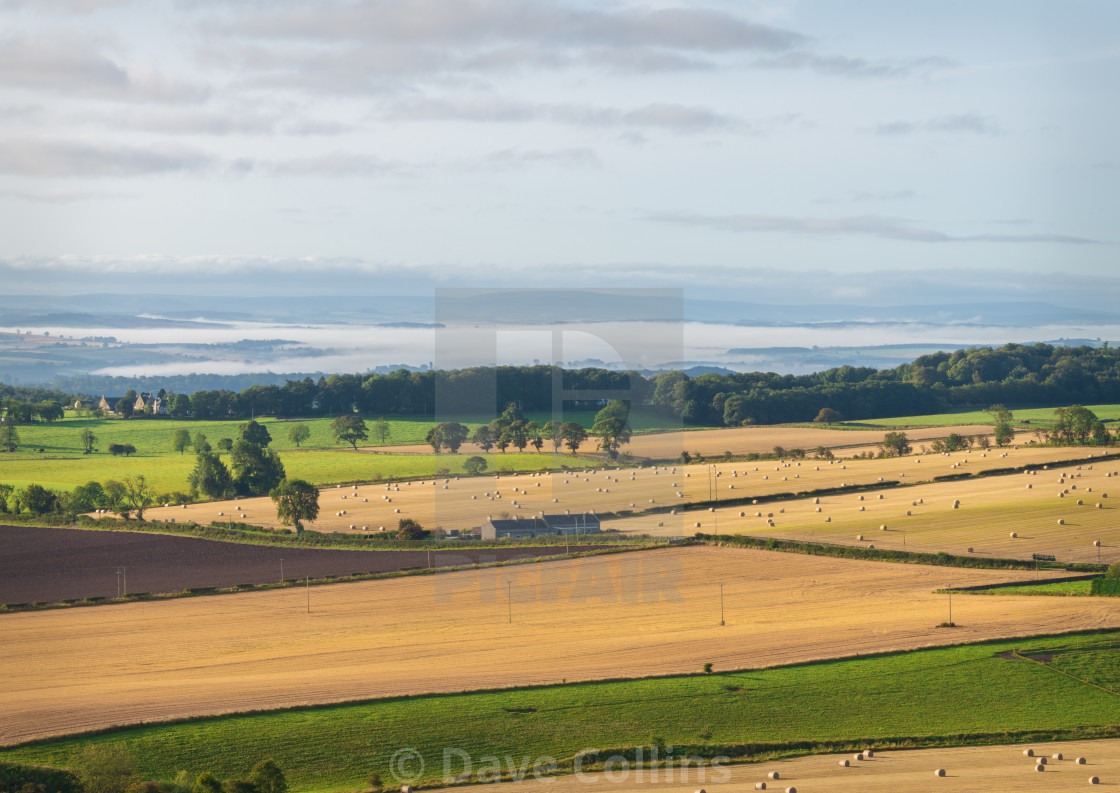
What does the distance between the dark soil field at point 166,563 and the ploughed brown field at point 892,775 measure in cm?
2127

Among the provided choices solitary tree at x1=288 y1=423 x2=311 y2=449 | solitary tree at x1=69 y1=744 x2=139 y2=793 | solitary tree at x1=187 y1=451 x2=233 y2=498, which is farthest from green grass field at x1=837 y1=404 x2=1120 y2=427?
solitary tree at x1=69 y1=744 x2=139 y2=793

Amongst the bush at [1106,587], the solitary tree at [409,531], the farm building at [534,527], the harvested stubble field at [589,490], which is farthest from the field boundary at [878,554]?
the solitary tree at [409,531]

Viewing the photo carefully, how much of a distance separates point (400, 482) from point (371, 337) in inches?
5037

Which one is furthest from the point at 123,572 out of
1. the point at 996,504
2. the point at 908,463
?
the point at 908,463


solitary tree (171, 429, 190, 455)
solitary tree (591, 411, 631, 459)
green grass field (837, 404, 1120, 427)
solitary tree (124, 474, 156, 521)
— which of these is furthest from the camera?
green grass field (837, 404, 1120, 427)

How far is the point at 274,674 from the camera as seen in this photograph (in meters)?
29.3

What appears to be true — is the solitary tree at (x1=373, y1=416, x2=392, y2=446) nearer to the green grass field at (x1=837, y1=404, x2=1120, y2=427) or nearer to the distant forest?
the distant forest

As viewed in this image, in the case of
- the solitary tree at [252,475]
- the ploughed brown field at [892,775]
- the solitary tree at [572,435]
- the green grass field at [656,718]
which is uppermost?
the solitary tree at [572,435]

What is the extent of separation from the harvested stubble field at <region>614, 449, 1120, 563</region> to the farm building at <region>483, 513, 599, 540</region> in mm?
1998

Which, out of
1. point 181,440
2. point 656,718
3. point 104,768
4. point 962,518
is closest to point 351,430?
point 181,440

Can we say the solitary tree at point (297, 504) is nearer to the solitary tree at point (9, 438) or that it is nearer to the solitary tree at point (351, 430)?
the solitary tree at point (351, 430)

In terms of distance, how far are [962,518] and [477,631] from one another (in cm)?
2791

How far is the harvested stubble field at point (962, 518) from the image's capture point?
44656 mm

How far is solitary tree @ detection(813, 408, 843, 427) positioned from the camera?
9656cm
